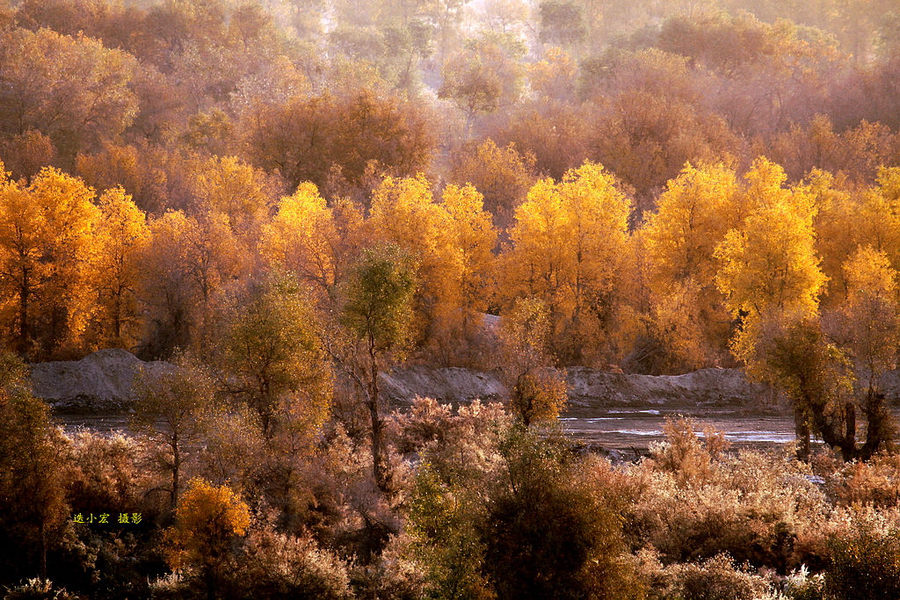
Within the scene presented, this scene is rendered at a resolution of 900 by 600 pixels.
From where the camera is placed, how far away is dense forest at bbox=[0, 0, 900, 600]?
30.1m

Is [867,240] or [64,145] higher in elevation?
[64,145]

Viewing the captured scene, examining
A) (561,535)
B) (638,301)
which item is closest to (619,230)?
(638,301)

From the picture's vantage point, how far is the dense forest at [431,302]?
30078 mm

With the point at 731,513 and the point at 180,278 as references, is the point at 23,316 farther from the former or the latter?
the point at 731,513

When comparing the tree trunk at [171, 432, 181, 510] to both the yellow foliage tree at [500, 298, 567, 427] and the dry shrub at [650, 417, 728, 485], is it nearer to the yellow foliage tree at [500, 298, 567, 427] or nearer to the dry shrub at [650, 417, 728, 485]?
the yellow foliage tree at [500, 298, 567, 427]

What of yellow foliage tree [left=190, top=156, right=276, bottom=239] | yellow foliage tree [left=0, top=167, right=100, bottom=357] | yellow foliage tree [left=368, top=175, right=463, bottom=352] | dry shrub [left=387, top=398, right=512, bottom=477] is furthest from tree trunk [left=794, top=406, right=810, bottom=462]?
yellow foliage tree [left=190, top=156, right=276, bottom=239]

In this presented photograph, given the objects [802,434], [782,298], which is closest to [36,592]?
[802,434]

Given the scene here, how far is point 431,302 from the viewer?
211 ft

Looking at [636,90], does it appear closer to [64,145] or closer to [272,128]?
[272,128]

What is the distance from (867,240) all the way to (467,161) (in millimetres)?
37744

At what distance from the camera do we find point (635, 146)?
91438 mm

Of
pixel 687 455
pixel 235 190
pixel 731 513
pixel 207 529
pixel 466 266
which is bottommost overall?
pixel 207 529

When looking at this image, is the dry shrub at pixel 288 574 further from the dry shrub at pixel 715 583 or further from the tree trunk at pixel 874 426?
the tree trunk at pixel 874 426

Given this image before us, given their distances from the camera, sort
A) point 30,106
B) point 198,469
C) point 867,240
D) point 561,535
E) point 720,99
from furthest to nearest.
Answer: point 720,99, point 30,106, point 867,240, point 198,469, point 561,535
